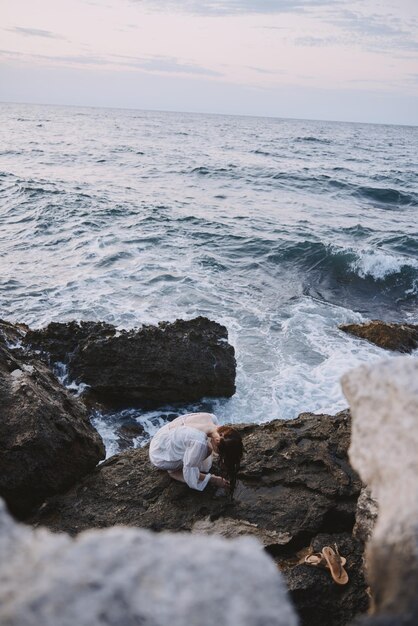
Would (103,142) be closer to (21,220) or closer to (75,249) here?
(21,220)

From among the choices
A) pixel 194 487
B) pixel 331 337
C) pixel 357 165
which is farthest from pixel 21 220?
pixel 357 165

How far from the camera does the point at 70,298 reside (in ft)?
39.4

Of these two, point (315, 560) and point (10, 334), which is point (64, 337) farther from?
point (315, 560)

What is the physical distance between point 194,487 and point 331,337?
23.9 feet

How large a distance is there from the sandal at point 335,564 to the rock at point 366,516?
0.23 meters

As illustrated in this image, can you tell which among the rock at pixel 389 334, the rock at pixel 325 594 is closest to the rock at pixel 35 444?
the rock at pixel 325 594

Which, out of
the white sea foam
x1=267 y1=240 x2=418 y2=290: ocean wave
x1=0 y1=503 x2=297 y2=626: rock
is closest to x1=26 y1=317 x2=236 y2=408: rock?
x1=0 y1=503 x2=297 y2=626: rock

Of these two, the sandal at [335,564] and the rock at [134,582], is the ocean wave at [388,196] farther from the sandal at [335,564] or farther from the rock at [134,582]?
the rock at [134,582]

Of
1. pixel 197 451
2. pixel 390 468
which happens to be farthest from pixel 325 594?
pixel 390 468

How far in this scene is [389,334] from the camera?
10914 mm

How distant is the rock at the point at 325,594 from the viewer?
3414mm

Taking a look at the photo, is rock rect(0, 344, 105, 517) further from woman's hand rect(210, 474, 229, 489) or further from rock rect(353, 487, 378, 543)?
rock rect(353, 487, 378, 543)

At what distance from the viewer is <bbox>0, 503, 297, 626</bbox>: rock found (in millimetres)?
1196

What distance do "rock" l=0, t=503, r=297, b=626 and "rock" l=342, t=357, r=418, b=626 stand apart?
28 cm
